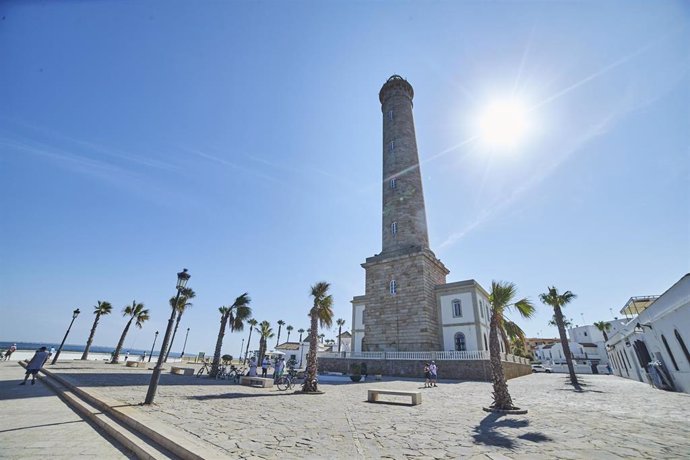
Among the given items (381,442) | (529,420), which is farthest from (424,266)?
(381,442)

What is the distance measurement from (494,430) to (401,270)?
65.1ft

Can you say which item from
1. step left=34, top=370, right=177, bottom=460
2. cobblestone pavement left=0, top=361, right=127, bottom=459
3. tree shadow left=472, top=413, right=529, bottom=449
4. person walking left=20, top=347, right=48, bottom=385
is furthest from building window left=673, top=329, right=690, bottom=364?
person walking left=20, top=347, right=48, bottom=385

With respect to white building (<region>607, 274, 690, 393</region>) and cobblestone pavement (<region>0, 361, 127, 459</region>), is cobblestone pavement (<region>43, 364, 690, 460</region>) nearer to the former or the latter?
cobblestone pavement (<region>0, 361, 127, 459</region>)

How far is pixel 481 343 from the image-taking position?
2447 centimetres

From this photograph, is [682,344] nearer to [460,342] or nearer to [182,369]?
[460,342]

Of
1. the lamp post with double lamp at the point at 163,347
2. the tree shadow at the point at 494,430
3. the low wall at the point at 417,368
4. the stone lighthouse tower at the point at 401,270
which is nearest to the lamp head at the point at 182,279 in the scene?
the lamp post with double lamp at the point at 163,347

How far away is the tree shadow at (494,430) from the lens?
543 cm

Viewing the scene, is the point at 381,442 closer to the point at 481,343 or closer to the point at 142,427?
the point at 142,427

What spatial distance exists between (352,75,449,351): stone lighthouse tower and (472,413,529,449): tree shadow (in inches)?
638

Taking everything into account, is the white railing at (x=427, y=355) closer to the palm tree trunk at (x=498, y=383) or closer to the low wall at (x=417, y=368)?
the low wall at (x=417, y=368)

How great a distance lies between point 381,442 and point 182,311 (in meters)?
27.4

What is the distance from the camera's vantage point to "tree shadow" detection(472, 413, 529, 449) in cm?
543

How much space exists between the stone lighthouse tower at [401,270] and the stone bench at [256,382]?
12234mm

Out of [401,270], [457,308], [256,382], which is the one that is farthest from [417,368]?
[256,382]
